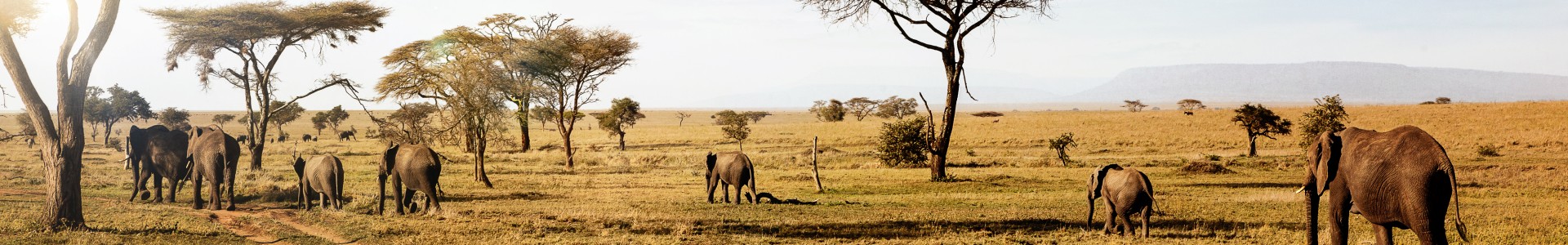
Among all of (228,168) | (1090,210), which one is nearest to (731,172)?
(1090,210)

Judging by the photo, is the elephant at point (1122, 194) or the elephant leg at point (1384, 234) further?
the elephant at point (1122, 194)

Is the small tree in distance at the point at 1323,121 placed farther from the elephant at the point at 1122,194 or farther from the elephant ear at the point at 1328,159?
the elephant ear at the point at 1328,159

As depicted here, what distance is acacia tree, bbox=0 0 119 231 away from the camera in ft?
44.8

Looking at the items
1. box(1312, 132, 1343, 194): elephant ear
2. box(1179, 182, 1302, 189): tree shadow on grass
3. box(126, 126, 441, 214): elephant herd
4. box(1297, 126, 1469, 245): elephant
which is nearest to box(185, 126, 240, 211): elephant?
box(126, 126, 441, 214): elephant herd

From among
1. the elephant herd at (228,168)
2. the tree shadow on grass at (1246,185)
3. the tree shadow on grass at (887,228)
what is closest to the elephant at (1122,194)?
the tree shadow on grass at (887,228)

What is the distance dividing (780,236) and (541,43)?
2218cm

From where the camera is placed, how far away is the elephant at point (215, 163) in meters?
16.5

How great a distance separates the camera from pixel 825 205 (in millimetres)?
17922

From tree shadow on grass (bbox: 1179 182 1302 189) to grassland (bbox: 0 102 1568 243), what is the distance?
0.13 m

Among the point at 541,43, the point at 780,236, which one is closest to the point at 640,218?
the point at 780,236

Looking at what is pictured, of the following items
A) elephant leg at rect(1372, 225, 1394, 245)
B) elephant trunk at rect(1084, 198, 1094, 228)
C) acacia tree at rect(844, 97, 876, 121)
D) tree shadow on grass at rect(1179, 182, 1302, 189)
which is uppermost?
acacia tree at rect(844, 97, 876, 121)

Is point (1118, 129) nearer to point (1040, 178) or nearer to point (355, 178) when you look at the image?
point (1040, 178)

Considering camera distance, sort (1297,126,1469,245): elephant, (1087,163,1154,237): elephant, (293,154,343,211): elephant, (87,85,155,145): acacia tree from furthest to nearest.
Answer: (87,85,155,145): acacia tree → (293,154,343,211): elephant → (1087,163,1154,237): elephant → (1297,126,1469,245): elephant

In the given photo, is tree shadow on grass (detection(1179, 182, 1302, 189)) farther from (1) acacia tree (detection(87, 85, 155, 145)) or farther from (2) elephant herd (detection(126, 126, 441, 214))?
(1) acacia tree (detection(87, 85, 155, 145))
